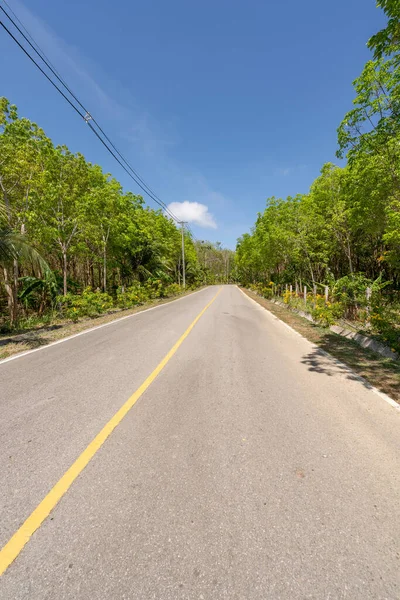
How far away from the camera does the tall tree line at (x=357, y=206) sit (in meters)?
5.48

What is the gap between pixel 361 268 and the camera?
83.8ft

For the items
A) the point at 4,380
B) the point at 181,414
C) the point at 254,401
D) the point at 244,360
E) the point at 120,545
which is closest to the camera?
the point at 120,545

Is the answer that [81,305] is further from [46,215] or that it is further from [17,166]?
[17,166]

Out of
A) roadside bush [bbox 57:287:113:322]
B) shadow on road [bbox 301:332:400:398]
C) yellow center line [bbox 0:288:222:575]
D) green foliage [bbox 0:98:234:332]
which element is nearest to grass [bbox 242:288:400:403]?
shadow on road [bbox 301:332:400:398]

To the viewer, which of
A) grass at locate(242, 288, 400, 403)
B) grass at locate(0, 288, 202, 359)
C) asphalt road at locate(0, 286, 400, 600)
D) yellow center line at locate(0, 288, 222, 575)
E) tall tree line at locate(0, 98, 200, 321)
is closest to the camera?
asphalt road at locate(0, 286, 400, 600)

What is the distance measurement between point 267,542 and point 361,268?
93.8 feet

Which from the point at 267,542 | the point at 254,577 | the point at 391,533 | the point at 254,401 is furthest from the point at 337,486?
the point at 254,401

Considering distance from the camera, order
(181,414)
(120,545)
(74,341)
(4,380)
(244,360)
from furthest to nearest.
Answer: (74,341), (244,360), (4,380), (181,414), (120,545)

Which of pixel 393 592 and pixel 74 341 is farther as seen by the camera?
pixel 74 341

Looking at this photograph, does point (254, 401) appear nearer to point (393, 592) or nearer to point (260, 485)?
point (260, 485)

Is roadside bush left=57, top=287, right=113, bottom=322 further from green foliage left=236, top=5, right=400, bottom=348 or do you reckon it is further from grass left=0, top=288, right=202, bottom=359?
green foliage left=236, top=5, right=400, bottom=348

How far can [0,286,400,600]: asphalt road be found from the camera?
155 cm

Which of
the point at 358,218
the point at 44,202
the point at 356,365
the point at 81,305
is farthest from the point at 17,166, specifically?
the point at 358,218

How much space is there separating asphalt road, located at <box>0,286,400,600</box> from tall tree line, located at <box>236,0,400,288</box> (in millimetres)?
5591
